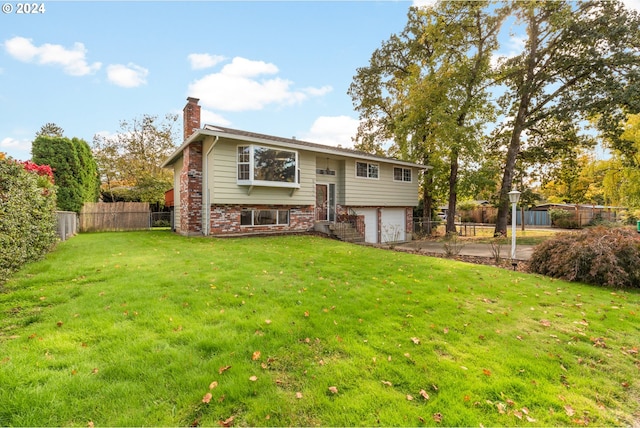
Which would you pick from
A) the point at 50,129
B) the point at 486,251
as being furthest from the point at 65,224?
the point at 50,129

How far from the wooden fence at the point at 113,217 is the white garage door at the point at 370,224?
1452cm

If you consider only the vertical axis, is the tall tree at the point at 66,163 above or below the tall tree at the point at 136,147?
below

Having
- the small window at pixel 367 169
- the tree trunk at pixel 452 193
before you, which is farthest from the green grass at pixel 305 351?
the tree trunk at pixel 452 193

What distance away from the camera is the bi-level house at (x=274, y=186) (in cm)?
1245

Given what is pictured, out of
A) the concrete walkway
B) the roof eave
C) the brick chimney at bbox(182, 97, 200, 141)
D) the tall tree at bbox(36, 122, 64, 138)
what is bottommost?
the concrete walkway

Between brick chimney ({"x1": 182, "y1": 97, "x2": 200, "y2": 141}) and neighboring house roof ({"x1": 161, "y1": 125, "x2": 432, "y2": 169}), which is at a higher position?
brick chimney ({"x1": 182, "y1": 97, "x2": 200, "y2": 141})

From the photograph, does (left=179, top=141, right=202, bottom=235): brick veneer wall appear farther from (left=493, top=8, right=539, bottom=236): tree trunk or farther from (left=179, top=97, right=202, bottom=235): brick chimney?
(left=493, top=8, right=539, bottom=236): tree trunk

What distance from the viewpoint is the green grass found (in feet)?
7.95

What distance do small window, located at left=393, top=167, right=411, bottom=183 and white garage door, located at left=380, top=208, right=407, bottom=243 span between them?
2035 mm

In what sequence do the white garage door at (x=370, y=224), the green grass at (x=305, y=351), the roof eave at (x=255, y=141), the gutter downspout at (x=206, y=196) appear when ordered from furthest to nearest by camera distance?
the white garage door at (x=370, y=224) → the gutter downspout at (x=206, y=196) → the roof eave at (x=255, y=141) → the green grass at (x=305, y=351)

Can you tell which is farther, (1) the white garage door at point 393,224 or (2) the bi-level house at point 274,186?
(1) the white garage door at point 393,224

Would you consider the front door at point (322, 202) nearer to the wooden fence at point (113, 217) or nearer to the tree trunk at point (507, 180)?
the tree trunk at point (507, 180)

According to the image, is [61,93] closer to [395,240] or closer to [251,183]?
[251,183]

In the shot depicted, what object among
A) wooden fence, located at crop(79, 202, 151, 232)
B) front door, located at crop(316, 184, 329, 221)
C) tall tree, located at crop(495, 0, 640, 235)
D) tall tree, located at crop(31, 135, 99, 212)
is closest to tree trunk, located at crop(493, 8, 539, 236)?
tall tree, located at crop(495, 0, 640, 235)
